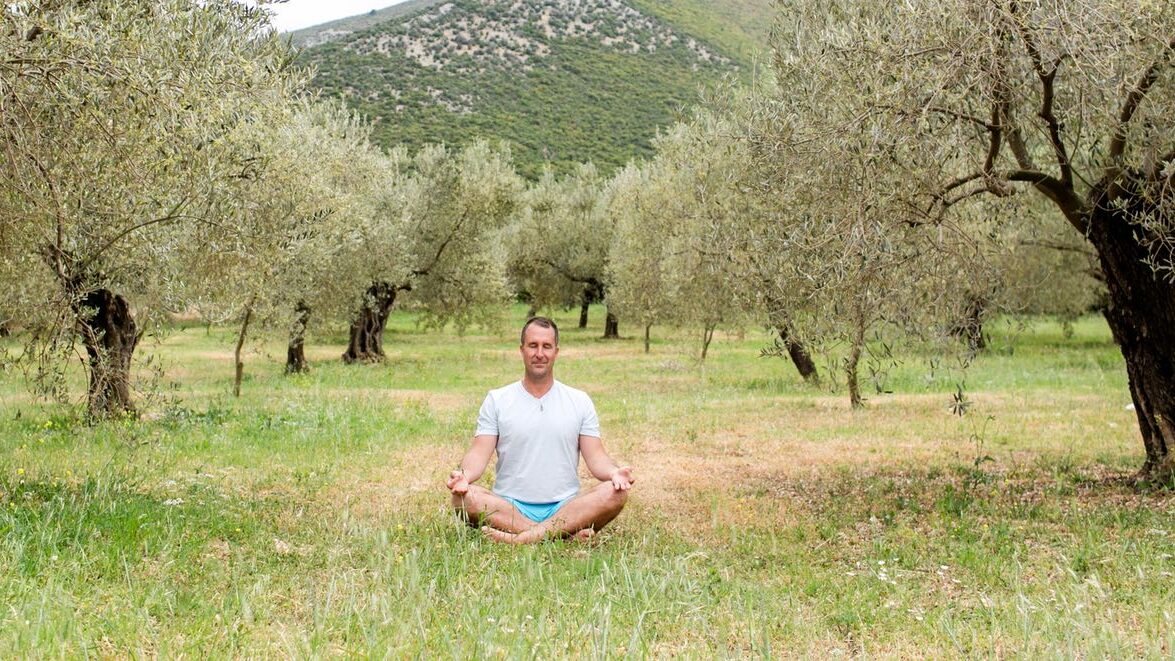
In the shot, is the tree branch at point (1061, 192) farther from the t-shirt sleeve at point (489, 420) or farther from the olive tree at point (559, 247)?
the olive tree at point (559, 247)

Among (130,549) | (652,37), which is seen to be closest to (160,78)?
(130,549)

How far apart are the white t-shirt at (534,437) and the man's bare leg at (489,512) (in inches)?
7.2

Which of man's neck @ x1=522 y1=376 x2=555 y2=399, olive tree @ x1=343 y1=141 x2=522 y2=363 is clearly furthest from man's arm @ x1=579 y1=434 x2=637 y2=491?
olive tree @ x1=343 y1=141 x2=522 y2=363

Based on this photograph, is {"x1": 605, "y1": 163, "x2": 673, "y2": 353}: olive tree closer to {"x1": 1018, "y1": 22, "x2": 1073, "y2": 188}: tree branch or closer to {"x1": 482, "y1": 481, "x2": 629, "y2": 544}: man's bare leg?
{"x1": 1018, "y1": 22, "x2": 1073, "y2": 188}: tree branch

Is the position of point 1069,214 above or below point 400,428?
above

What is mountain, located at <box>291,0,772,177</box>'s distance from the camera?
73250 mm

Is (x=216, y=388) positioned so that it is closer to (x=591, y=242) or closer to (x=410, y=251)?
(x=410, y=251)

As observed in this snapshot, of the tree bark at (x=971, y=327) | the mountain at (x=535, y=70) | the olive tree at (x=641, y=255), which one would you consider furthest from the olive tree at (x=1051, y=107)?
the mountain at (x=535, y=70)

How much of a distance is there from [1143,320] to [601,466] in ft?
19.0

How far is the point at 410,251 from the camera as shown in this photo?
35.2 metres

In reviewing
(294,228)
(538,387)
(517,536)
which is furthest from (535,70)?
(517,536)

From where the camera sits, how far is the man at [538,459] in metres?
6.90

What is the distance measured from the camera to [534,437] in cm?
705

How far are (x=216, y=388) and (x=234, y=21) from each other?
1654cm
